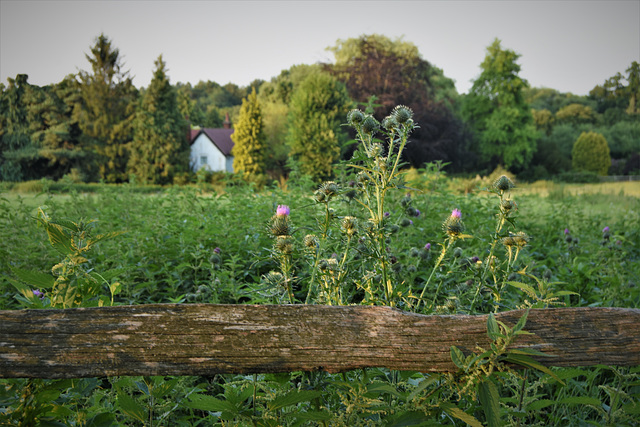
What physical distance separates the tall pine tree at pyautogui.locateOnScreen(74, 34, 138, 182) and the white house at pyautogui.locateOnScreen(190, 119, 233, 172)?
5.51 meters

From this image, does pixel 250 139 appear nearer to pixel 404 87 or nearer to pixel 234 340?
pixel 404 87

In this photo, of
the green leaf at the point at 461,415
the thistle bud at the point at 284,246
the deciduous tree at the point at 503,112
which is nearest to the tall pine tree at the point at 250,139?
the deciduous tree at the point at 503,112

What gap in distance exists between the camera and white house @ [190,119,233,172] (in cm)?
3281

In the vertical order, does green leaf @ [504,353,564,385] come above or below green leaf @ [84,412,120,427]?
above

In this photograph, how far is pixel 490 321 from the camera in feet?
3.92

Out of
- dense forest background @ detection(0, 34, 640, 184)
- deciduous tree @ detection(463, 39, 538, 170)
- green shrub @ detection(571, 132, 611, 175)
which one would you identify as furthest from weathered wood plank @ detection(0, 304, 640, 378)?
green shrub @ detection(571, 132, 611, 175)

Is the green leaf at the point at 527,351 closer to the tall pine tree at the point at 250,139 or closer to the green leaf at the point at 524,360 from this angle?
the green leaf at the point at 524,360

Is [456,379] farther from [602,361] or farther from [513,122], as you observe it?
[513,122]

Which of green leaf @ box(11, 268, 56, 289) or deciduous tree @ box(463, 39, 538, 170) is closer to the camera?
green leaf @ box(11, 268, 56, 289)

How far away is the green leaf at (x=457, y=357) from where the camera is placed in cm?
116

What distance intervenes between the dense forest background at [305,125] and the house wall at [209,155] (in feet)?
12.3

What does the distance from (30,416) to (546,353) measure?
150 cm

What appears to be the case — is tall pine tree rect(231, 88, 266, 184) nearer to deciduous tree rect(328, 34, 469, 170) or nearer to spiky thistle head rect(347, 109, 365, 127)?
deciduous tree rect(328, 34, 469, 170)

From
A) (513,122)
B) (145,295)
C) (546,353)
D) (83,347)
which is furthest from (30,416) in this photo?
(513,122)
